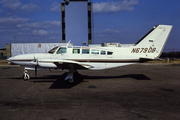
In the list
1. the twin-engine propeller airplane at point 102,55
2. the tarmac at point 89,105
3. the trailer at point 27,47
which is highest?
the trailer at point 27,47

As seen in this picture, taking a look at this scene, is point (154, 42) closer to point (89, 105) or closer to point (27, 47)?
point (89, 105)

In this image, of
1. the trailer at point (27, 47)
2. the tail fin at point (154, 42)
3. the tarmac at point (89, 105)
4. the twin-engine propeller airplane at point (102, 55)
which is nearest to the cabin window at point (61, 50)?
the twin-engine propeller airplane at point (102, 55)

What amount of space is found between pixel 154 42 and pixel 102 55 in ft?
13.5

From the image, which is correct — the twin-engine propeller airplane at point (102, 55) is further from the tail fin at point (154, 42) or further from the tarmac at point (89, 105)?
the tarmac at point (89, 105)

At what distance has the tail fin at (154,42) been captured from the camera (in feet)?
39.0

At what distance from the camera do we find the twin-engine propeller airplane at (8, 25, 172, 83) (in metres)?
11.0

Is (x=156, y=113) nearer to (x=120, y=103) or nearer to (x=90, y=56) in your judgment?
(x=120, y=103)

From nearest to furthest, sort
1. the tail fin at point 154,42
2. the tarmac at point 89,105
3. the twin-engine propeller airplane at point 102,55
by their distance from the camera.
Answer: the tarmac at point 89,105
the twin-engine propeller airplane at point 102,55
the tail fin at point 154,42

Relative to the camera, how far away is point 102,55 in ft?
37.6

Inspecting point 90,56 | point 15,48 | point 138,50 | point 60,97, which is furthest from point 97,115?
point 15,48

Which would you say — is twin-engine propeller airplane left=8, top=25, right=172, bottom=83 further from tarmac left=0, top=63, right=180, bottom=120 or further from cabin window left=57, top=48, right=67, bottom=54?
tarmac left=0, top=63, right=180, bottom=120

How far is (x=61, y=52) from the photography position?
11.2 meters

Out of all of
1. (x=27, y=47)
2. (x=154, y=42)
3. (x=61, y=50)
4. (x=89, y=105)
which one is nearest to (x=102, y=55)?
(x=61, y=50)

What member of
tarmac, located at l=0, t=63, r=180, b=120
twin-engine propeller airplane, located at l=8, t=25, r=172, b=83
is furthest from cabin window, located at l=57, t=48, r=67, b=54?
tarmac, located at l=0, t=63, r=180, b=120
